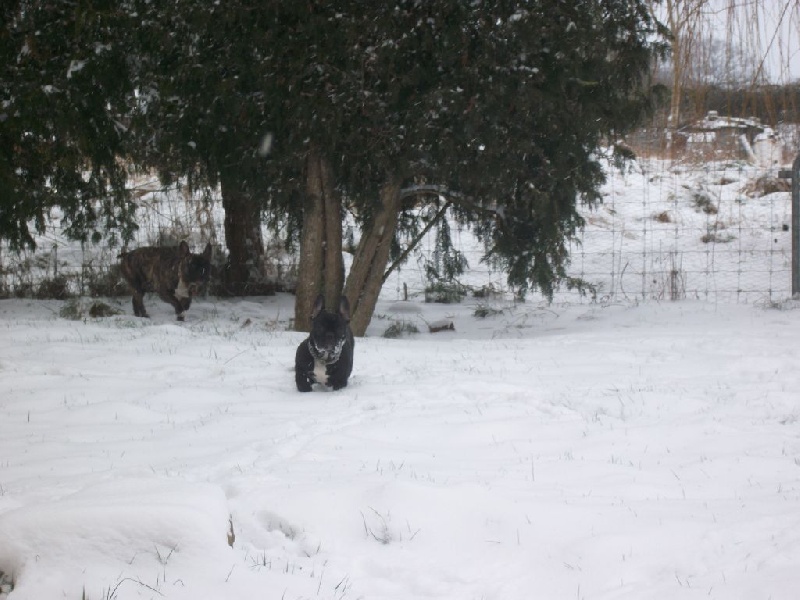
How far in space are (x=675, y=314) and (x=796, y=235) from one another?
2.58 m

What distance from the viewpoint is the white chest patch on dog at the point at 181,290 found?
13.5 meters

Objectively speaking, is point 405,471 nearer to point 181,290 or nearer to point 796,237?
point 181,290

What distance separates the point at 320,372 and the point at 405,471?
2.63 metres

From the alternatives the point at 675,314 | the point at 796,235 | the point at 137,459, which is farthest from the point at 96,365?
the point at 796,235

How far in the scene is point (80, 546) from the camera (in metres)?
3.47

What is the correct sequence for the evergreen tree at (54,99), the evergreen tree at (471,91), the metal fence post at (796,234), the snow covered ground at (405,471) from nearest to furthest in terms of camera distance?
the snow covered ground at (405,471) < the evergreen tree at (471,91) < the evergreen tree at (54,99) < the metal fence post at (796,234)

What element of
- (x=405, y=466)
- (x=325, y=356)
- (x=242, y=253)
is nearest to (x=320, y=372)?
(x=325, y=356)

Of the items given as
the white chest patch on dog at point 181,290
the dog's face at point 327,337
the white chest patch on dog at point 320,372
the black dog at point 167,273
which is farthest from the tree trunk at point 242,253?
the white chest patch on dog at point 320,372

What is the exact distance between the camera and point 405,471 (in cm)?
498

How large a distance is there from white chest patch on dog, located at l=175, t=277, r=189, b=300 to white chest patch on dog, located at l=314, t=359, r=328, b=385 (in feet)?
21.8

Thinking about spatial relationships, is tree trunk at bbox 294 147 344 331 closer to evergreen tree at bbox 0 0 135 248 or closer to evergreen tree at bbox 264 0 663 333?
evergreen tree at bbox 264 0 663 333

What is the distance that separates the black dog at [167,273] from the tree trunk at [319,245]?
2.84 metres

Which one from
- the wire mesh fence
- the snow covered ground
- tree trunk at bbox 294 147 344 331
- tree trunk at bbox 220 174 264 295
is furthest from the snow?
tree trunk at bbox 220 174 264 295

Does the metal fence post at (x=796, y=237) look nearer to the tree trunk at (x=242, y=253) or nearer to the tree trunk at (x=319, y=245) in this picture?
the tree trunk at (x=319, y=245)
